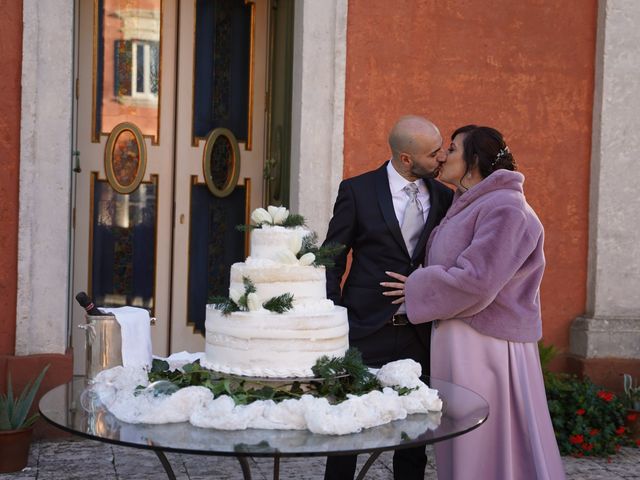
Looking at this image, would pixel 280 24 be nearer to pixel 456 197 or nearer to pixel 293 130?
pixel 293 130

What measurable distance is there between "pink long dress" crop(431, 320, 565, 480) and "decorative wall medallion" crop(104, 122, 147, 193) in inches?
120

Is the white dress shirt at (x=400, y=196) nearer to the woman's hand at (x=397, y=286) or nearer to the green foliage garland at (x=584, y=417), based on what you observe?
the woman's hand at (x=397, y=286)

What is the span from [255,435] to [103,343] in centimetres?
86

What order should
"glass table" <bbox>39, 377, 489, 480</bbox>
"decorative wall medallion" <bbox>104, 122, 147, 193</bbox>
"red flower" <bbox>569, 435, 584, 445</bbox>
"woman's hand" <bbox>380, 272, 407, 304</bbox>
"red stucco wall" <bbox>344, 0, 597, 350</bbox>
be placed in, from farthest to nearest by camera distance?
"decorative wall medallion" <bbox>104, 122, 147, 193</bbox> → "red stucco wall" <bbox>344, 0, 597, 350</bbox> → "red flower" <bbox>569, 435, 584, 445</bbox> → "woman's hand" <bbox>380, 272, 407, 304</bbox> → "glass table" <bbox>39, 377, 489, 480</bbox>

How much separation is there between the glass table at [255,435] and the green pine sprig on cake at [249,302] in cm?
45

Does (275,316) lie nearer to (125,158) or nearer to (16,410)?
(16,410)

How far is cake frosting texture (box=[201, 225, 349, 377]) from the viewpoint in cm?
261

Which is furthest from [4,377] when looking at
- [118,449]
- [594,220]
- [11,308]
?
[594,220]

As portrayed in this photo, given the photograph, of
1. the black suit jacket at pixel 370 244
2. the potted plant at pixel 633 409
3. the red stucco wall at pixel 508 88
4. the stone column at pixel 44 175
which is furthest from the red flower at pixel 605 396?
the stone column at pixel 44 175

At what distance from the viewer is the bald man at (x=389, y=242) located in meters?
3.71

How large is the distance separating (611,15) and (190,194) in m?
3.10

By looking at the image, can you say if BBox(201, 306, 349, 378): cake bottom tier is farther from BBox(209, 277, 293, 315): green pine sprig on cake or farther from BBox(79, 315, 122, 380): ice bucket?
BBox(79, 315, 122, 380): ice bucket

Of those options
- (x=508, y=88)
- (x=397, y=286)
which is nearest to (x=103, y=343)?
(x=397, y=286)

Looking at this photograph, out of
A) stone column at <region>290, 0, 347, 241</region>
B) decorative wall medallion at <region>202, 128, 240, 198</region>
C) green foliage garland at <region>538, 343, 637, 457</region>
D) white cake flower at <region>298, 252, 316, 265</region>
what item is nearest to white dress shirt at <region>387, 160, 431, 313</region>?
white cake flower at <region>298, 252, 316, 265</region>
